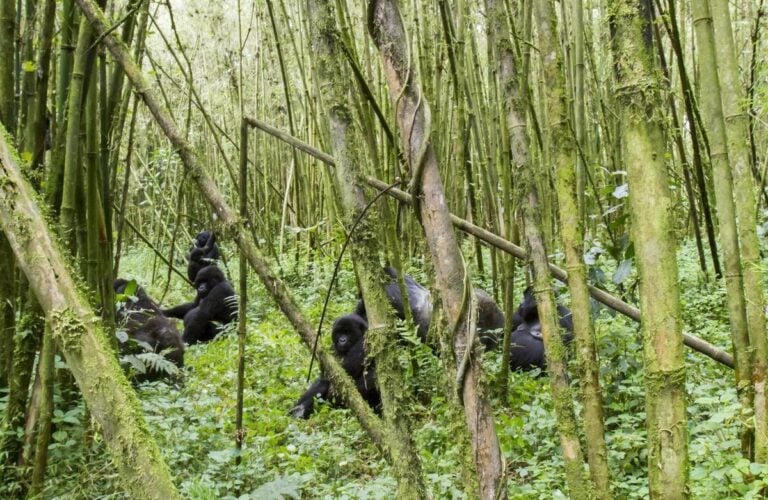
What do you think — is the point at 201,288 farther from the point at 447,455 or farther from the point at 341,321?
the point at 447,455

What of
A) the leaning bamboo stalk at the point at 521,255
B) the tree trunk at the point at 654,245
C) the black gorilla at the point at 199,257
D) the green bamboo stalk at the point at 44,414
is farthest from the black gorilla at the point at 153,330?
the tree trunk at the point at 654,245

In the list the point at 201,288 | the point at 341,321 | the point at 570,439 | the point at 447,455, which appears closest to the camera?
the point at 570,439

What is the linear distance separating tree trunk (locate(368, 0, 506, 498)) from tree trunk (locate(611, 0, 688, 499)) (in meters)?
0.32

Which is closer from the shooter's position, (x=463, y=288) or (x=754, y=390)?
(x=463, y=288)

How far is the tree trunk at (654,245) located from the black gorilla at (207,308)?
5239mm

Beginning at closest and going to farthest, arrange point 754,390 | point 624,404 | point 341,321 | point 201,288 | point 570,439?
point 570,439 → point 754,390 → point 624,404 → point 341,321 → point 201,288

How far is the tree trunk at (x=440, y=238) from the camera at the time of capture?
1.41 metres

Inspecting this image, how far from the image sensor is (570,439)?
168 cm

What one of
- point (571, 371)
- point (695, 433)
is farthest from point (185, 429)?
point (695, 433)

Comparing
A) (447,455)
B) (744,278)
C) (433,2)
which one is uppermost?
(433,2)

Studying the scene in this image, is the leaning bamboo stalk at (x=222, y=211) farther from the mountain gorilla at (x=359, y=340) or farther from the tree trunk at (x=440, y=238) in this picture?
the mountain gorilla at (x=359, y=340)

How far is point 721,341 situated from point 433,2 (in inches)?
121

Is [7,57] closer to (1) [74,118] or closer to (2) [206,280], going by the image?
(1) [74,118]

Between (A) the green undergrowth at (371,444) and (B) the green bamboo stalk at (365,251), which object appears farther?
(A) the green undergrowth at (371,444)
